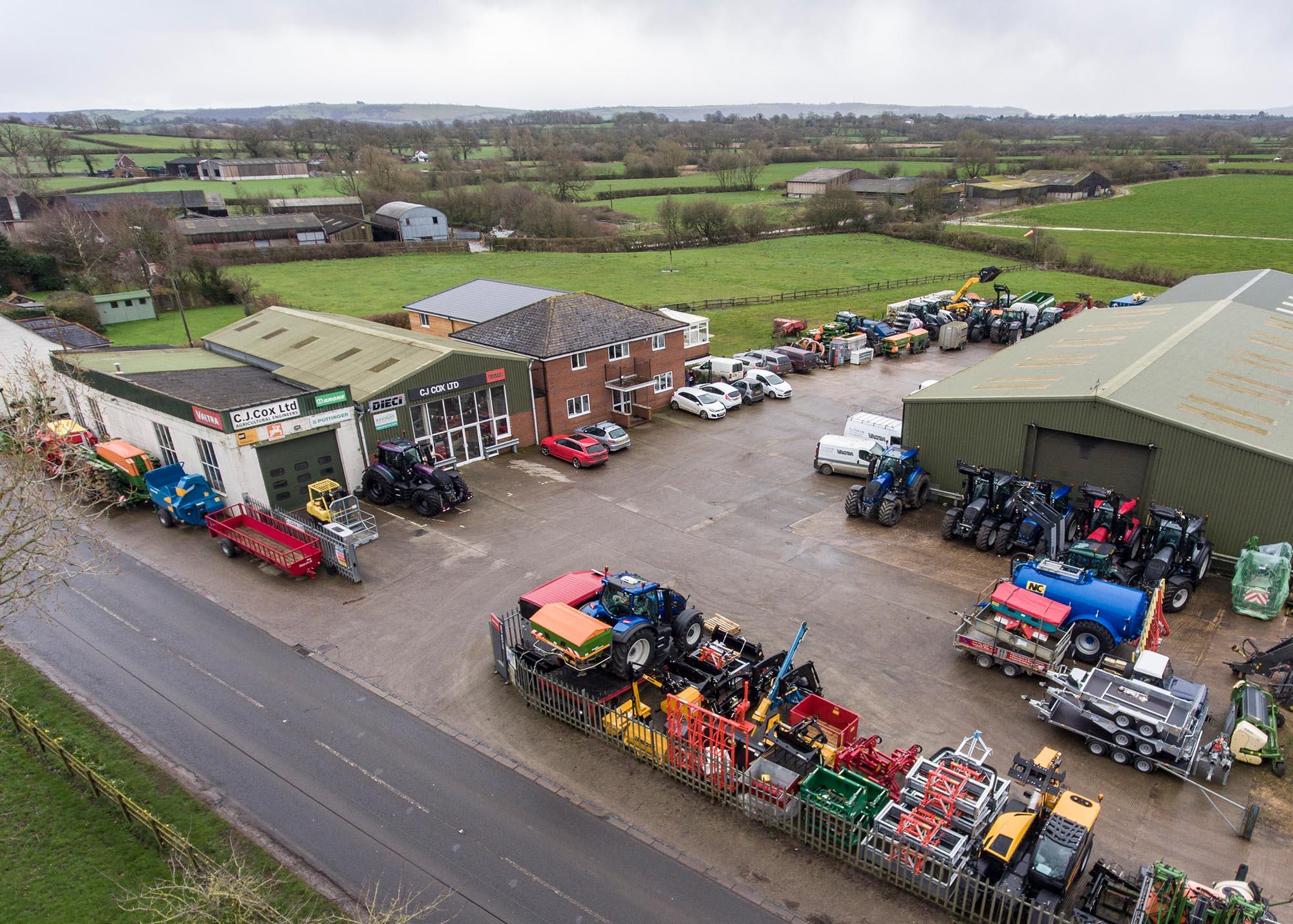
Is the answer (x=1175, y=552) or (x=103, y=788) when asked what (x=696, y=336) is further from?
(x=103, y=788)

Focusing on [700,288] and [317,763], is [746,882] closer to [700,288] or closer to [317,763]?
[317,763]

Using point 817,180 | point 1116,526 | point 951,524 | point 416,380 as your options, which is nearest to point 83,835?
point 416,380

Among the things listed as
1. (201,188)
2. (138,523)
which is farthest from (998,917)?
(201,188)

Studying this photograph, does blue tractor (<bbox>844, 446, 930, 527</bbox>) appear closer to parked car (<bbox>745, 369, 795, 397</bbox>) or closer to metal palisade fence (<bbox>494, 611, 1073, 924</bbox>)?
parked car (<bbox>745, 369, 795, 397</bbox>)

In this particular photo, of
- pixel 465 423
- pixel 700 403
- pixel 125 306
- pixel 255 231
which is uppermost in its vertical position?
pixel 255 231

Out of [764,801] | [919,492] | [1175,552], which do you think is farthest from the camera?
[919,492]
